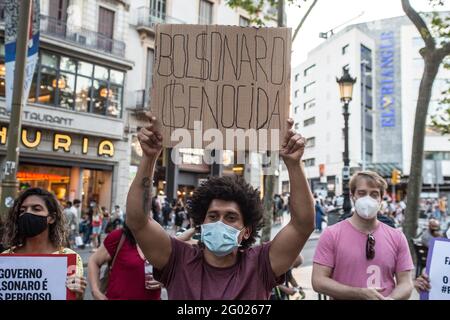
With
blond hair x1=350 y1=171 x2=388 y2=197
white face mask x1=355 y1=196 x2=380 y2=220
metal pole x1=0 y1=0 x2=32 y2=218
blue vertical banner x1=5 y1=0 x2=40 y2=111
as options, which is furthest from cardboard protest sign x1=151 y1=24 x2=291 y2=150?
blue vertical banner x1=5 y1=0 x2=40 y2=111

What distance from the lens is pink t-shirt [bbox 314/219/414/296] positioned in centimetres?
339

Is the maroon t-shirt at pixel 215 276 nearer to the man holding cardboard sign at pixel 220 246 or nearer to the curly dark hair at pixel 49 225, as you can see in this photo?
the man holding cardboard sign at pixel 220 246

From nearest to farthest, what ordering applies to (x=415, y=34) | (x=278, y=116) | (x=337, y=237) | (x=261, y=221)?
(x=278, y=116), (x=261, y=221), (x=337, y=237), (x=415, y=34)

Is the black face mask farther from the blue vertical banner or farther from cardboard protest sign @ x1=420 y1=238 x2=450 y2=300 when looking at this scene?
the blue vertical banner

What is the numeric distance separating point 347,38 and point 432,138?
15159 millimetres

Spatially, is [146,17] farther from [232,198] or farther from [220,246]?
[220,246]

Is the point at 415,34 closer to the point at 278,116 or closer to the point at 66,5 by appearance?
the point at 66,5

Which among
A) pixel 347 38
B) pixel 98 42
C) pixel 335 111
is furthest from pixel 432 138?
pixel 98 42

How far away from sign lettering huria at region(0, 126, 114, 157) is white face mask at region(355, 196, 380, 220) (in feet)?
61.6

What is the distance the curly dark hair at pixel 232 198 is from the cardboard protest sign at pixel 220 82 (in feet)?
0.76

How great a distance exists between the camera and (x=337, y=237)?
356cm

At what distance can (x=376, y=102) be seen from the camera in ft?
174

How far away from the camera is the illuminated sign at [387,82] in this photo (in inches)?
2051

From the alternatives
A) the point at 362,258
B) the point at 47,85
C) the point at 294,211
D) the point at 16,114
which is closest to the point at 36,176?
the point at 47,85
